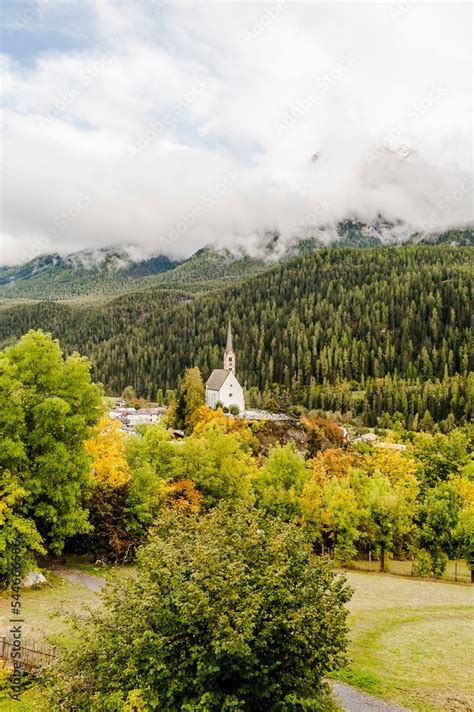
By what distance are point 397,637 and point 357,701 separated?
8927 mm

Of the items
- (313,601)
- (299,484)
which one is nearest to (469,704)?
(313,601)

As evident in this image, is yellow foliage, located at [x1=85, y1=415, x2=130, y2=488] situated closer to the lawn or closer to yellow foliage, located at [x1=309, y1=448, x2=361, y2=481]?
the lawn

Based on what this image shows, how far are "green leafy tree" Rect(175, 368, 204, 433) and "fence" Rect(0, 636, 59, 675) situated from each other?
248 ft

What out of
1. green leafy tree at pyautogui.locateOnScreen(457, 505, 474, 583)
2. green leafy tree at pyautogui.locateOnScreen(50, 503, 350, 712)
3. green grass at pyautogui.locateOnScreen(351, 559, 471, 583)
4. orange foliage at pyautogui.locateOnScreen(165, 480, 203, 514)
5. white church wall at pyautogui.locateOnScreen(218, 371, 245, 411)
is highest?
white church wall at pyautogui.locateOnScreen(218, 371, 245, 411)

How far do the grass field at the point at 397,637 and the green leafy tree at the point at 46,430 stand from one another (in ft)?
16.2

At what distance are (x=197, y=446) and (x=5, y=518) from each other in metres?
23.0

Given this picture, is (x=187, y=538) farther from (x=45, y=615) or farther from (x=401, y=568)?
(x=401, y=568)

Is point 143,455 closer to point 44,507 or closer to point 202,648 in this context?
point 44,507

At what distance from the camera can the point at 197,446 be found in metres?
50.8

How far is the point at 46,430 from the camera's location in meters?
32.8

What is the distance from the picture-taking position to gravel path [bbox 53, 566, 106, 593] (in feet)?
108

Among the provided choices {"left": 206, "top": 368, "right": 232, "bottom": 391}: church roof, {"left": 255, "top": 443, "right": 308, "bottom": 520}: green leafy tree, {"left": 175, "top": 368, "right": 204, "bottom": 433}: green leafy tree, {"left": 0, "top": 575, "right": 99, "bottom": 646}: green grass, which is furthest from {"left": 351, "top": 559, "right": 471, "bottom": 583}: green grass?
{"left": 206, "top": 368, "right": 232, "bottom": 391}: church roof

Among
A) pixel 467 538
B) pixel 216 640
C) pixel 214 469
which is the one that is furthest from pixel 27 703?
pixel 467 538

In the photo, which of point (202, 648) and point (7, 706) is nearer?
point (202, 648)
